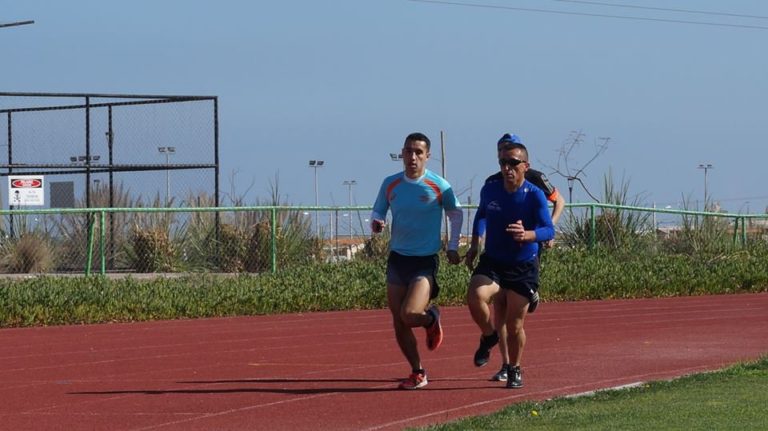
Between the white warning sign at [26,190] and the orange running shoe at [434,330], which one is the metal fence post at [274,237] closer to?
the white warning sign at [26,190]

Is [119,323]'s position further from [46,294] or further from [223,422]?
[223,422]

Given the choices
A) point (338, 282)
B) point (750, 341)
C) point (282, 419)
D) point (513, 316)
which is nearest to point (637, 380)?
point (513, 316)

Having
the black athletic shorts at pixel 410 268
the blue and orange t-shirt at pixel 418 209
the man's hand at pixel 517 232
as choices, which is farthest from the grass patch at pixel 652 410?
the blue and orange t-shirt at pixel 418 209

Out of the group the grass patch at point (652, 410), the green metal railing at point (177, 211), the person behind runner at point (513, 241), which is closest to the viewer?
the grass patch at point (652, 410)

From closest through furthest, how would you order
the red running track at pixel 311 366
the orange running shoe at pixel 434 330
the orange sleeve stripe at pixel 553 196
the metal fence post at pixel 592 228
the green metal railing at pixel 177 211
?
1. the red running track at pixel 311 366
2. the orange running shoe at pixel 434 330
3. the orange sleeve stripe at pixel 553 196
4. the green metal railing at pixel 177 211
5. the metal fence post at pixel 592 228

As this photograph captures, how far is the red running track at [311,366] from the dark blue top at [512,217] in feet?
3.62

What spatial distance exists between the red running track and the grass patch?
655 millimetres

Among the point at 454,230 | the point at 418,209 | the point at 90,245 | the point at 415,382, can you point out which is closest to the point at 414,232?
the point at 418,209

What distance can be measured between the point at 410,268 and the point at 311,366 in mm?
2577

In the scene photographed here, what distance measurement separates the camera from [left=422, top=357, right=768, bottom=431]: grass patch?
9141mm

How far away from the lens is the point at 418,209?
39.2 ft

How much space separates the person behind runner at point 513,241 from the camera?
464 inches

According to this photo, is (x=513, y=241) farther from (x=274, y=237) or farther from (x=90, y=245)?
(x=274, y=237)

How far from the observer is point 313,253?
26250 millimetres
